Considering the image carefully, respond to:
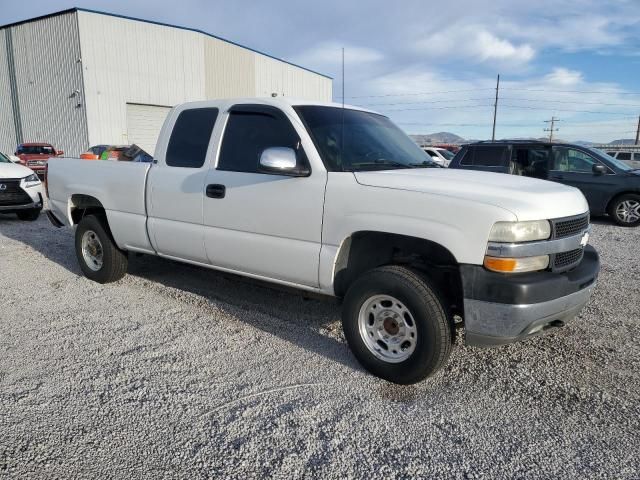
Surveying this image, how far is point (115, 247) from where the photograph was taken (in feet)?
17.7

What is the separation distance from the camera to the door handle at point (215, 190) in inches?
161

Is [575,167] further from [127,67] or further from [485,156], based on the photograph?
[127,67]

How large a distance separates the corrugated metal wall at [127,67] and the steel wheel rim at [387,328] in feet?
77.5

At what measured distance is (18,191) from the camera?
9391 millimetres

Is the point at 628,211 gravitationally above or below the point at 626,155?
below

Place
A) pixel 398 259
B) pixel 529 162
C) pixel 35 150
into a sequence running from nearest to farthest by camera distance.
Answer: pixel 398 259 → pixel 529 162 → pixel 35 150

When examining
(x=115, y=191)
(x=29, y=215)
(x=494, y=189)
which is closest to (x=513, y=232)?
(x=494, y=189)

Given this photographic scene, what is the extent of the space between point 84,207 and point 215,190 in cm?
243

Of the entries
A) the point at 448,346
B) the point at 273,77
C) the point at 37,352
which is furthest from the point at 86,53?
the point at 448,346

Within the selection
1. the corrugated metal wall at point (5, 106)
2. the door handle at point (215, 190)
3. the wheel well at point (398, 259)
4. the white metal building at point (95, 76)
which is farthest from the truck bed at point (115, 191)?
the corrugated metal wall at point (5, 106)

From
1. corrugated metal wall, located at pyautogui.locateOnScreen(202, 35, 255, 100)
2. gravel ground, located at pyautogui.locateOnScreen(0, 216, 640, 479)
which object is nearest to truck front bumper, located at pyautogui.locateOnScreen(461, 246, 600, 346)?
gravel ground, located at pyautogui.locateOnScreen(0, 216, 640, 479)

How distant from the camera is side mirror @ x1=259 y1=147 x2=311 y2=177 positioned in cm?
346

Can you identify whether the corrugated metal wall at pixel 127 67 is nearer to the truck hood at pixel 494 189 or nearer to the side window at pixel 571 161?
the side window at pixel 571 161

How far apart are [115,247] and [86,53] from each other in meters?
24.6
